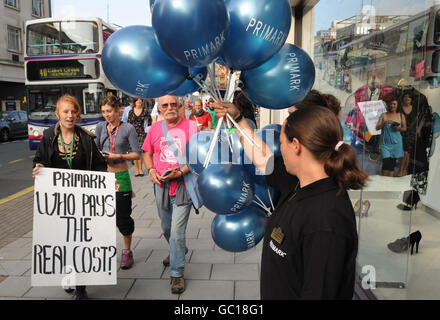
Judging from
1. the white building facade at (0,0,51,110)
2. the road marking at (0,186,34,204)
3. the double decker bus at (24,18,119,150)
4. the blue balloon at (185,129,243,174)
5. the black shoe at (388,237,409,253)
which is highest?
the white building facade at (0,0,51,110)

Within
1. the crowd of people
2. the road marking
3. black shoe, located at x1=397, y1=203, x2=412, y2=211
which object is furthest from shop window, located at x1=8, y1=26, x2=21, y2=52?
the crowd of people

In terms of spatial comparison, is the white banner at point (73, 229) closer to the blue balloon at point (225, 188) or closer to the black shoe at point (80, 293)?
the black shoe at point (80, 293)

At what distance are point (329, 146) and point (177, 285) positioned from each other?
2.38 m

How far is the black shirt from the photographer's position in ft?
4.23

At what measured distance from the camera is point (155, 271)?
12.4ft

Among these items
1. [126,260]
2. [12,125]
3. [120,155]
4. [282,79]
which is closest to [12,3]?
[12,125]

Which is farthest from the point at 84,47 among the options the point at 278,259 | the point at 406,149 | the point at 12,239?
the point at 278,259

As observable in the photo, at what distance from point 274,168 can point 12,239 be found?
13.6ft

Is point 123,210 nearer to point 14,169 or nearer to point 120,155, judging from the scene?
point 120,155

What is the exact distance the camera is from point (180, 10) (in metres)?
1.67

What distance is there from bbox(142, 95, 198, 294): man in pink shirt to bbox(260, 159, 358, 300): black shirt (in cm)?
185

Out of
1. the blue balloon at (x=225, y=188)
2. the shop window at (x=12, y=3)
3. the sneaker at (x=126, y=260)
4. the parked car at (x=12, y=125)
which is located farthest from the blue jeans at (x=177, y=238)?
the shop window at (x=12, y=3)

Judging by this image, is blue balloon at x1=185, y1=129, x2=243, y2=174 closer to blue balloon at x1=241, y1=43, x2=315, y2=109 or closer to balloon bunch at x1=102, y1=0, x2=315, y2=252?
balloon bunch at x1=102, y1=0, x2=315, y2=252
